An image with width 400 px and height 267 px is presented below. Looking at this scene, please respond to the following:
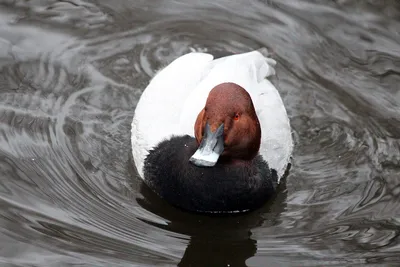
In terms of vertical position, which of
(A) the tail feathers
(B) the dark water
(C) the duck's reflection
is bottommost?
(C) the duck's reflection

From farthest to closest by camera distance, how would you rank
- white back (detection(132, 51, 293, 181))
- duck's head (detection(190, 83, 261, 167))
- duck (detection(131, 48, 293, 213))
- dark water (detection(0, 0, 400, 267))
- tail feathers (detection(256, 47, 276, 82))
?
1. tail feathers (detection(256, 47, 276, 82))
2. white back (detection(132, 51, 293, 181))
3. dark water (detection(0, 0, 400, 267))
4. duck (detection(131, 48, 293, 213))
5. duck's head (detection(190, 83, 261, 167))

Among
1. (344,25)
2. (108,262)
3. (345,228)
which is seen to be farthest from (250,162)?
(344,25)

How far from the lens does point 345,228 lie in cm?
640

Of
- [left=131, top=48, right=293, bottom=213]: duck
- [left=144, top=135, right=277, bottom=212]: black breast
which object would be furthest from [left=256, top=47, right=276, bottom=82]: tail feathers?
[left=144, top=135, right=277, bottom=212]: black breast

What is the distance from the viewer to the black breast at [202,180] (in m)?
6.18

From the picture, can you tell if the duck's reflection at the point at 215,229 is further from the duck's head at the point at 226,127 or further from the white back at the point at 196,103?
the duck's head at the point at 226,127

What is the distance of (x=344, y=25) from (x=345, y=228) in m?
3.22

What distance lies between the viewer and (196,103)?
663cm

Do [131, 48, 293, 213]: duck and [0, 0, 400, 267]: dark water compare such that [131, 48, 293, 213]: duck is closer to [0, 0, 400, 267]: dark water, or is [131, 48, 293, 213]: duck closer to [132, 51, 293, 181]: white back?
[132, 51, 293, 181]: white back

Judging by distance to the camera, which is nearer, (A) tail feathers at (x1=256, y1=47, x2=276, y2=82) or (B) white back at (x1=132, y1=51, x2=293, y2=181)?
(B) white back at (x1=132, y1=51, x2=293, y2=181)

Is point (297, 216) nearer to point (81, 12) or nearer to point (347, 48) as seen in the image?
point (347, 48)

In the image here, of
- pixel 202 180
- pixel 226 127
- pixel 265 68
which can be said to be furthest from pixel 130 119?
pixel 226 127

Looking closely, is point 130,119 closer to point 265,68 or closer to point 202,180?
point 265,68

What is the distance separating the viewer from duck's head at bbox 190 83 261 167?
5.76 metres
